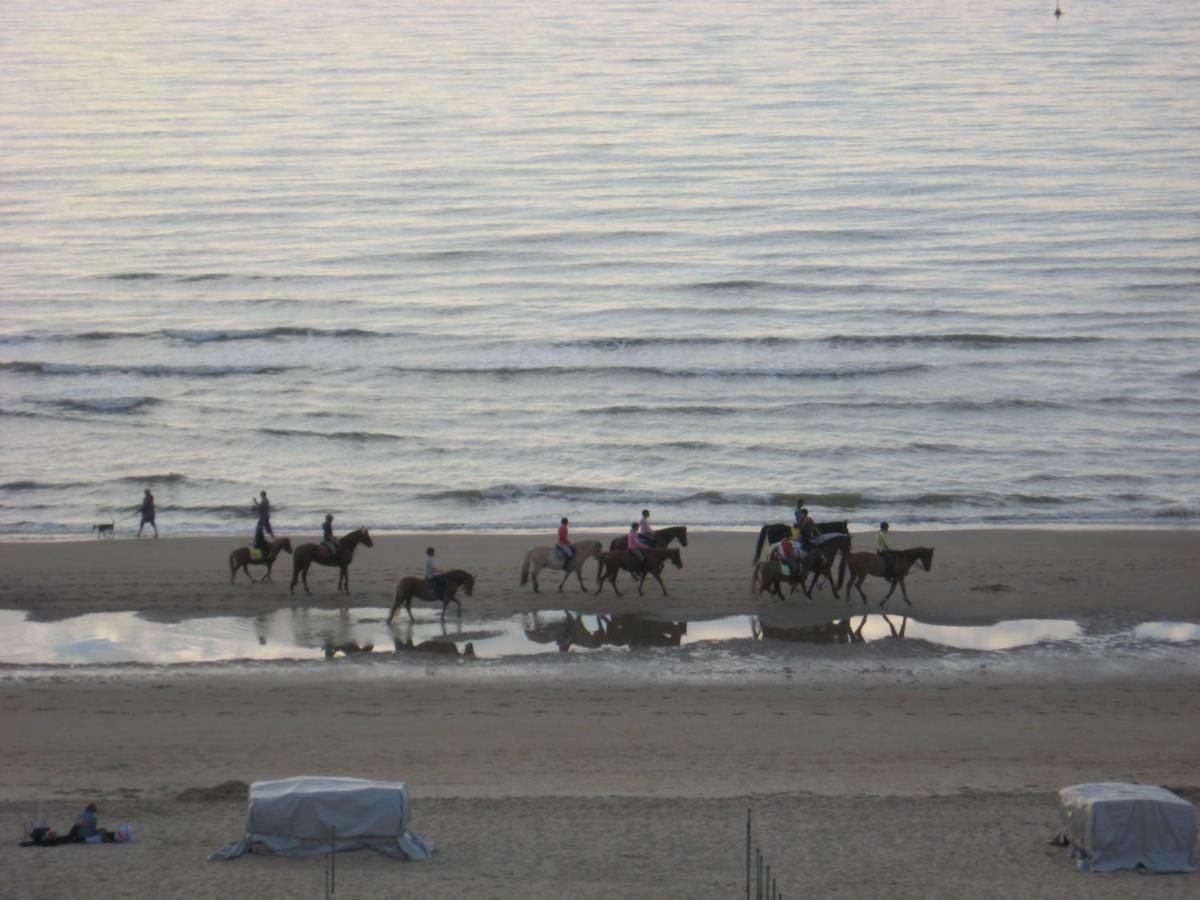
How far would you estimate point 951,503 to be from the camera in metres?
33.2

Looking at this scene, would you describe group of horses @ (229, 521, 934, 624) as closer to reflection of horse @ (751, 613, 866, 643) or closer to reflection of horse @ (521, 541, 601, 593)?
reflection of horse @ (521, 541, 601, 593)

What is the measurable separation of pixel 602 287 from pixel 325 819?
39740 millimetres

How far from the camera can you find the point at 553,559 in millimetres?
25984

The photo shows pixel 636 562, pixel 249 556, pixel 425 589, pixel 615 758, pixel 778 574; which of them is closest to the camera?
pixel 615 758

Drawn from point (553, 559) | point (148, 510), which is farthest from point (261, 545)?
point (553, 559)

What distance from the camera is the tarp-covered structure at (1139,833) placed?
597 inches

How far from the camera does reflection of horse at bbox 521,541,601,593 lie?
85.3 feet

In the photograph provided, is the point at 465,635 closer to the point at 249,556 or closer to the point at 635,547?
the point at 635,547

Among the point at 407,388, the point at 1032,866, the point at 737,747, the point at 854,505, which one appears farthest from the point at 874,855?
the point at 407,388

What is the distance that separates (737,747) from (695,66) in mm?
86153

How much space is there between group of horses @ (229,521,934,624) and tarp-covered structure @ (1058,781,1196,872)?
9838 millimetres

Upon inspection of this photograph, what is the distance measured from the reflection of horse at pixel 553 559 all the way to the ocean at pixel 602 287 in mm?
5807

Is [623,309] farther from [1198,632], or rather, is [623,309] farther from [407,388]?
[1198,632]

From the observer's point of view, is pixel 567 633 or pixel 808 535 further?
pixel 808 535
